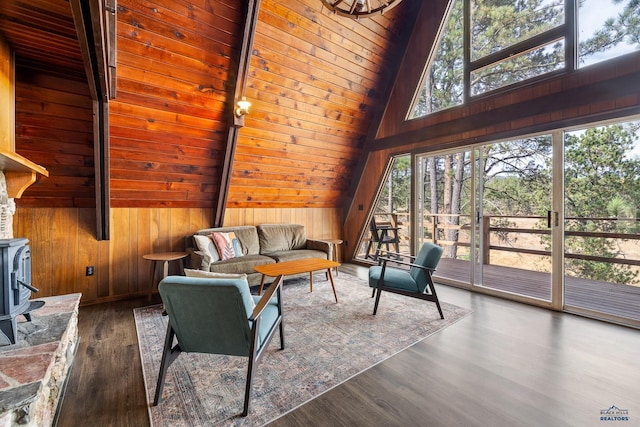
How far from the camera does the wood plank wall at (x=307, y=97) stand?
11.6 feet

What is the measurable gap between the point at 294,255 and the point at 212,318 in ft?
9.03

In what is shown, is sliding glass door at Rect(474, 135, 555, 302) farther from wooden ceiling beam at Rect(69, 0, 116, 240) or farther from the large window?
wooden ceiling beam at Rect(69, 0, 116, 240)

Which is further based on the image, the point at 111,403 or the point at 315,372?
the point at 315,372

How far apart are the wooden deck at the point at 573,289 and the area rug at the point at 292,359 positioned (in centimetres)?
134

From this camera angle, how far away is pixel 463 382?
190 cm

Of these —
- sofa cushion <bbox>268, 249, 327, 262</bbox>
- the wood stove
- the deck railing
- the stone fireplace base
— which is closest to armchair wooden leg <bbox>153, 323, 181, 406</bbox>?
the stone fireplace base

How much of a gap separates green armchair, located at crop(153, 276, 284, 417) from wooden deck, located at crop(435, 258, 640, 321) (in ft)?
11.6

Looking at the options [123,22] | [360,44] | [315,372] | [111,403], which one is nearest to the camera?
[111,403]

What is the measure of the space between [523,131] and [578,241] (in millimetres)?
1445

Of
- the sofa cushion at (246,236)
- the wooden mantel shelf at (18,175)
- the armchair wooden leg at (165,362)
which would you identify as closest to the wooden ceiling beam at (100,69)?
the wooden mantel shelf at (18,175)

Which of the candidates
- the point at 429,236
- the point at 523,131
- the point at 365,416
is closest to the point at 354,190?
the point at 429,236

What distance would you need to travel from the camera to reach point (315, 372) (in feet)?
6.65

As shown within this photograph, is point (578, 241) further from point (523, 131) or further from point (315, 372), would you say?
point (315, 372)

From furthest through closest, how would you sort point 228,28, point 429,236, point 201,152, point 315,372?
point 429,236 < point 201,152 < point 228,28 < point 315,372
